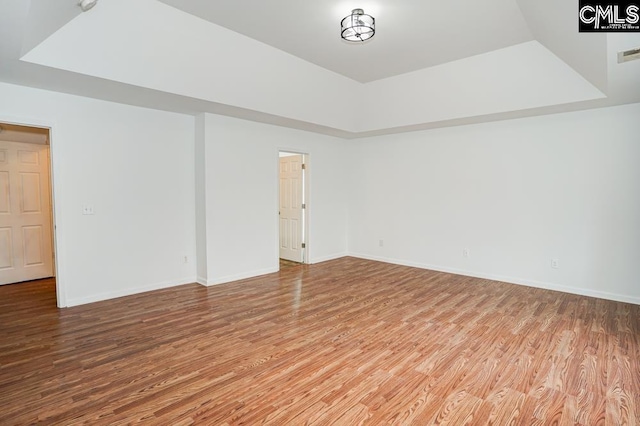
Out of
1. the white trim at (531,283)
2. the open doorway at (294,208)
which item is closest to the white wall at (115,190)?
the open doorway at (294,208)

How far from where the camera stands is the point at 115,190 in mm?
4148

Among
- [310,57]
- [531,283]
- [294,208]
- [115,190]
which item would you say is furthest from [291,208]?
[531,283]

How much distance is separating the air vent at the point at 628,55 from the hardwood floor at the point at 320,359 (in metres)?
2.50

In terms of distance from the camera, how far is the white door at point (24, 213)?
189 inches

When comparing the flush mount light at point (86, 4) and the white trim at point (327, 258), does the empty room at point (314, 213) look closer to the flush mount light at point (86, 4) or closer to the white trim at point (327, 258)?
the white trim at point (327, 258)

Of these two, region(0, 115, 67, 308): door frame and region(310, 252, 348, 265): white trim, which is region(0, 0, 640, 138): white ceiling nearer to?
region(0, 115, 67, 308): door frame

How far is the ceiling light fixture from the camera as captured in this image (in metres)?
3.35

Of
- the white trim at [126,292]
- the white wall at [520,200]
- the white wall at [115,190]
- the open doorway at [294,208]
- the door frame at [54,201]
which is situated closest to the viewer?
the door frame at [54,201]

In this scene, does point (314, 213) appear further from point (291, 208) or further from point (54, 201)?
point (54, 201)

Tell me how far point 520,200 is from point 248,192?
4.07 metres

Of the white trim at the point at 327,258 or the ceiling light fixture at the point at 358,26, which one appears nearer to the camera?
→ the ceiling light fixture at the point at 358,26

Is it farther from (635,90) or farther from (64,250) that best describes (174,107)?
(635,90)

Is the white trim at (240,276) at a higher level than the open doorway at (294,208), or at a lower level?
lower

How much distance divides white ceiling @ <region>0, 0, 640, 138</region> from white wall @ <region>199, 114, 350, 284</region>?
40cm
